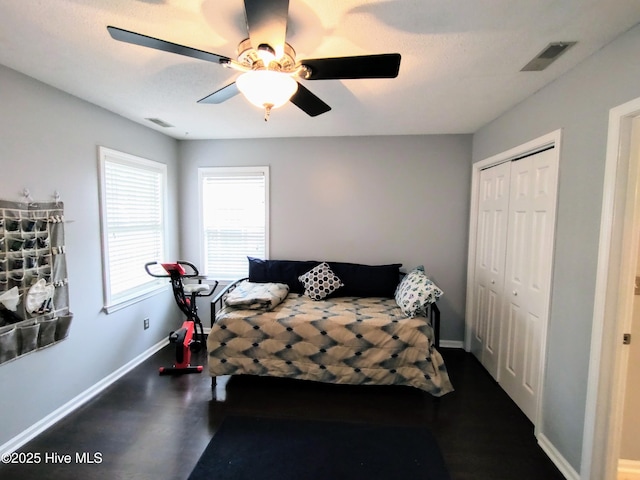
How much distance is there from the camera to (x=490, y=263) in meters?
3.05

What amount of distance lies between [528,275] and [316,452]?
2.02 m

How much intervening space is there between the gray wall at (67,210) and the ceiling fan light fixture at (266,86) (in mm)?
1793

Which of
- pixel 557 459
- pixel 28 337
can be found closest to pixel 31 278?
pixel 28 337

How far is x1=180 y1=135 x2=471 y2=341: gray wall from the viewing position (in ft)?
11.7

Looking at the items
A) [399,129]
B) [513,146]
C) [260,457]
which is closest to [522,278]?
[513,146]

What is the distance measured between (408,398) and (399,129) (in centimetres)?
265

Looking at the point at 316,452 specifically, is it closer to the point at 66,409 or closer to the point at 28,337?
the point at 66,409

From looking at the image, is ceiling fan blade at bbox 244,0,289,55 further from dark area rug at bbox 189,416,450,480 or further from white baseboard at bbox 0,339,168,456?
white baseboard at bbox 0,339,168,456

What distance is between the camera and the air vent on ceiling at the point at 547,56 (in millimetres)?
1657

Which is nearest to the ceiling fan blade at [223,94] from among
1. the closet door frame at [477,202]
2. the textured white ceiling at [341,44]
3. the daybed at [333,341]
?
the textured white ceiling at [341,44]

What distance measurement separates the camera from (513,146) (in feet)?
8.50

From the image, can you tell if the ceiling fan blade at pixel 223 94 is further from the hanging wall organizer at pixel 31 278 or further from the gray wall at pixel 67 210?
the hanging wall organizer at pixel 31 278

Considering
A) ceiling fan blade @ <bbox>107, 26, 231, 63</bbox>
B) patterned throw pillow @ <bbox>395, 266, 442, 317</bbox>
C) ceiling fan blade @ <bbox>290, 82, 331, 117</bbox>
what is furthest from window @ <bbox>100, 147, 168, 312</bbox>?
patterned throw pillow @ <bbox>395, 266, 442, 317</bbox>

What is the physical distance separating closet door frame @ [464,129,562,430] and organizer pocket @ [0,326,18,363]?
3.54 m
